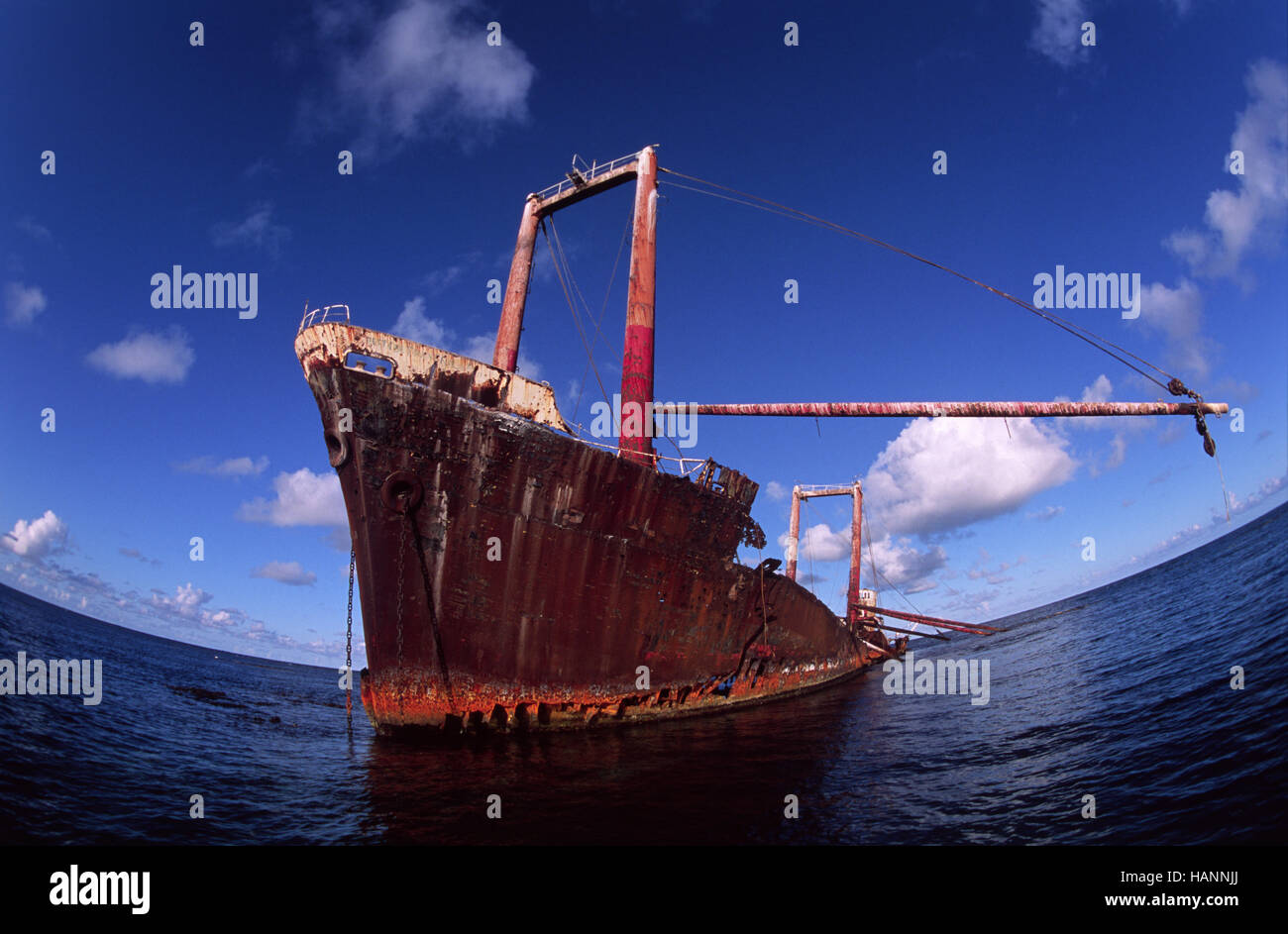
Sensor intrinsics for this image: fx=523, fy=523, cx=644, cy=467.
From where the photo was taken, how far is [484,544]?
1002 cm

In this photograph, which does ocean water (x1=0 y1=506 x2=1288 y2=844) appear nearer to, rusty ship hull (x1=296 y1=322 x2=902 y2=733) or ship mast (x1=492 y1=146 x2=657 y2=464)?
rusty ship hull (x1=296 y1=322 x2=902 y2=733)

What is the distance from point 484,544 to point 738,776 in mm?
5888

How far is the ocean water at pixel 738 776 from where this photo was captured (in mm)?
5676

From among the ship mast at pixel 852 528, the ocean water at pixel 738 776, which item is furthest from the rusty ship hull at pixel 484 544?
the ship mast at pixel 852 528

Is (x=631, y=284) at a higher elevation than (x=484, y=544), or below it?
higher

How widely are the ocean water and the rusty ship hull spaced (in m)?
1.02

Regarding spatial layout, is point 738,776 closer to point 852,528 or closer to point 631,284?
point 631,284

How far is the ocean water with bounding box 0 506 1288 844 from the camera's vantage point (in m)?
5.68

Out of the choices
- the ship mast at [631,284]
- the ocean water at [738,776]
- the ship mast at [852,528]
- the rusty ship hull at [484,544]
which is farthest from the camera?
the ship mast at [852,528]

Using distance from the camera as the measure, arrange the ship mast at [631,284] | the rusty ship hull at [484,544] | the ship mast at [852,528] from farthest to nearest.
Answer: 1. the ship mast at [852,528]
2. the ship mast at [631,284]
3. the rusty ship hull at [484,544]

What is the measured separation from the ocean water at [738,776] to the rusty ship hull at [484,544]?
40.3 inches

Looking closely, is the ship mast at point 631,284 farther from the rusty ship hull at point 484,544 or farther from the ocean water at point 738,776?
the ocean water at point 738,776

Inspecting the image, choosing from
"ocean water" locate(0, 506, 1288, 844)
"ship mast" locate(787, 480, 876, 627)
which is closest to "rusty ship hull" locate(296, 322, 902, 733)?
"ocean water" locate(0, 506, 1288, 844)

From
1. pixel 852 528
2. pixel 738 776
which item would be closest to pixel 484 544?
pixel 738 776
